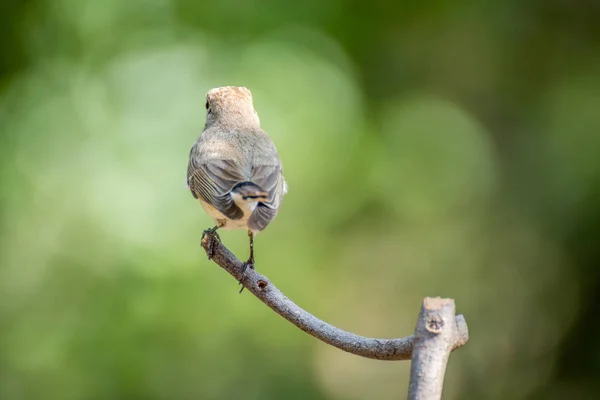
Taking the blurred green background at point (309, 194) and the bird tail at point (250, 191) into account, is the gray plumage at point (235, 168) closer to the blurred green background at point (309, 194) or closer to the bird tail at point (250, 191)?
the bird tail at point (250, 191)

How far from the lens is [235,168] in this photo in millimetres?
3105

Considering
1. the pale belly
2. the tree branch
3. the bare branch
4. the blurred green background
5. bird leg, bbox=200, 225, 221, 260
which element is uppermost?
the blurred green background

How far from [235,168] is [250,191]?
0.95 feet

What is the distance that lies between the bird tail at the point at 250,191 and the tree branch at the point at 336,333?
1.59ft

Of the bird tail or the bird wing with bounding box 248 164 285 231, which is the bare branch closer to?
the bird wing with bounding box 248 164 285 231

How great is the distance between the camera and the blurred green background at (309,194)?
5.23m

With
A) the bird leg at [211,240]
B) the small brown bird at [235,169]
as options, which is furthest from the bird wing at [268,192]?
the bird leg at [211,240]

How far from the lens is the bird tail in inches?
111

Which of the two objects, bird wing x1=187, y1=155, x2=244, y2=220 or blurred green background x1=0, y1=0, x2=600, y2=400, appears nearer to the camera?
bird wing x1=187, y1=155, x2=244, y2=220

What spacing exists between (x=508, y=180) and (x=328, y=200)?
71.7 inches

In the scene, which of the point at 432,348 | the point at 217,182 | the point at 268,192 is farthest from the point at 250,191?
the point at 432,348

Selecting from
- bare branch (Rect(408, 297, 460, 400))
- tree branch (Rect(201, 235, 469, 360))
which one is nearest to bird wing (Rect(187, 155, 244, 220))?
tree branch (Rect(201, 235, 469, 360))

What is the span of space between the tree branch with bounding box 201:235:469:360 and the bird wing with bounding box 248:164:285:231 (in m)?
0.28

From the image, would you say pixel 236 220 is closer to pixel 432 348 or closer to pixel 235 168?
pixel 235 168
